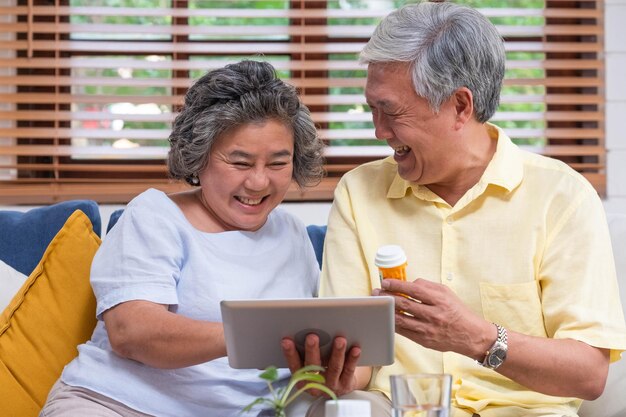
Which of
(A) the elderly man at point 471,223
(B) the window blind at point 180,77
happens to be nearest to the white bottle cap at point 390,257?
(A) the elderly man at point 471,223

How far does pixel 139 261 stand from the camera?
197 centimetres

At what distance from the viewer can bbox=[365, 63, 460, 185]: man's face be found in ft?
6.53

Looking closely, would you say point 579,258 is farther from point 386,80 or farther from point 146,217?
point 146,217

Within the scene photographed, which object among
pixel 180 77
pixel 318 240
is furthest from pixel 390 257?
Answer: pixel 180 77

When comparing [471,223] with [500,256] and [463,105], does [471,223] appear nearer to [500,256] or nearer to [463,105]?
[500,256]

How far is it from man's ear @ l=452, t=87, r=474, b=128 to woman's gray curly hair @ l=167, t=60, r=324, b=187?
358 millimetres

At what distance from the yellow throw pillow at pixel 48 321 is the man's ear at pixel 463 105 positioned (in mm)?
959

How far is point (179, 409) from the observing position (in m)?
1.99

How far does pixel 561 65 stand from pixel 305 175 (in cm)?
161

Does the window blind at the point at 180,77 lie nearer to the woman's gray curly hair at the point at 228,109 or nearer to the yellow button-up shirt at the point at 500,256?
the woman's gray curly hair at the point at 228,109

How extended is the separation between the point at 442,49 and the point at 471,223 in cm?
36

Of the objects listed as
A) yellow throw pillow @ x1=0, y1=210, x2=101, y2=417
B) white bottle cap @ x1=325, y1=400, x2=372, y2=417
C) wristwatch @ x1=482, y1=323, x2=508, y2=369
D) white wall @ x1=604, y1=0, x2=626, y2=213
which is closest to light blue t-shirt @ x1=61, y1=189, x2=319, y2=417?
yellow throw pillow @ x1=0, y1=210, x2=101, y2=417

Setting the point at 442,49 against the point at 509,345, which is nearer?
the point at 509,345

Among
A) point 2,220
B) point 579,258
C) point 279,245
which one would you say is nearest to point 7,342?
point 2,220
